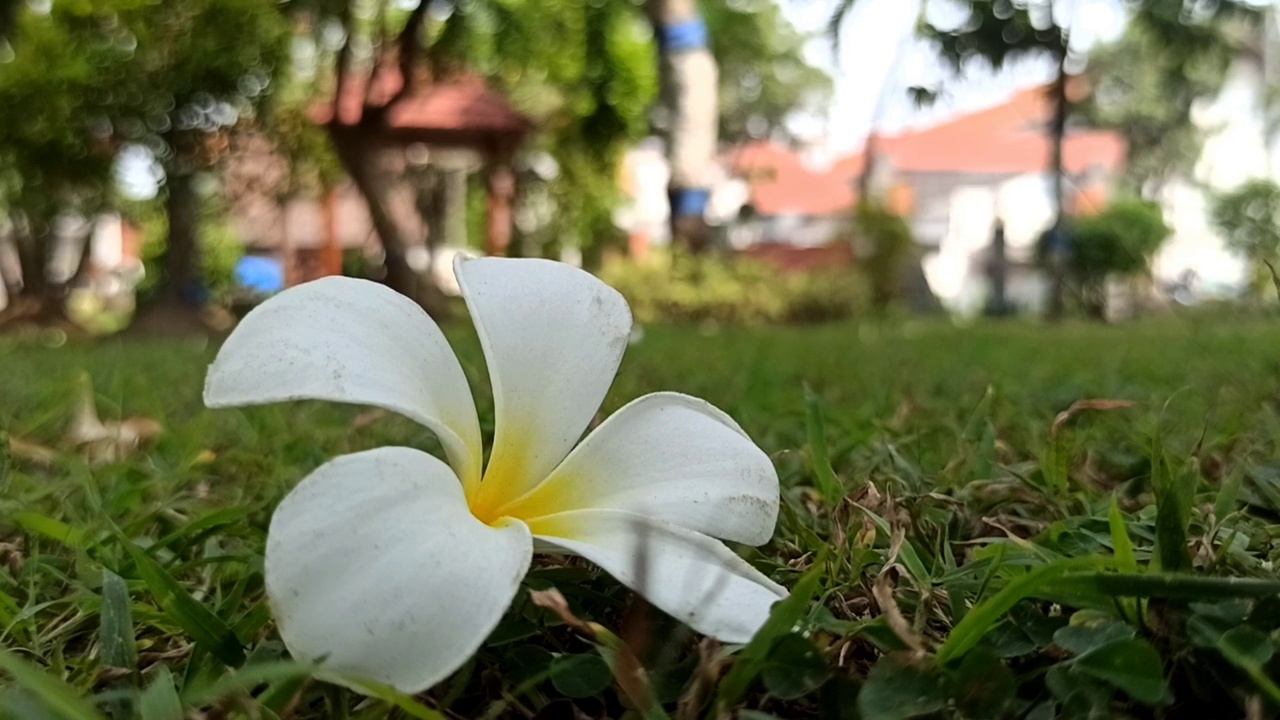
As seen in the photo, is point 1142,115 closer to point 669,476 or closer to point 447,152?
point 447,152

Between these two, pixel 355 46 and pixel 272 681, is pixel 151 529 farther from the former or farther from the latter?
pixel 355 46

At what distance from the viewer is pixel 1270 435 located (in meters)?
1.08

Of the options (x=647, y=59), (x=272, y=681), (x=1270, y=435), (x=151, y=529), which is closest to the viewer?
(x=272, y=681)

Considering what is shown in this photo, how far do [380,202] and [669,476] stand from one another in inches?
308

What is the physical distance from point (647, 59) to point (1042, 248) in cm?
533

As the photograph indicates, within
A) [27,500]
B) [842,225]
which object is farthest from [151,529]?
[842,225]

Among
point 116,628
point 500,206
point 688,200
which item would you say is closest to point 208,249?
point 500,206

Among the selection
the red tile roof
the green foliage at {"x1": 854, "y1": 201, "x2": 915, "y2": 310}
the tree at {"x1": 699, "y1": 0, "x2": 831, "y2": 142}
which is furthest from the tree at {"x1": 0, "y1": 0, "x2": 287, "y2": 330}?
the red tile roof

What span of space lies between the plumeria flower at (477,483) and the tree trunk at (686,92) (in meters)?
7.82

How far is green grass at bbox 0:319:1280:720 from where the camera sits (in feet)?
1.50

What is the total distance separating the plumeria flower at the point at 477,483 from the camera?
41 centimetres

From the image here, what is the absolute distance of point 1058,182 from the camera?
11289 mm

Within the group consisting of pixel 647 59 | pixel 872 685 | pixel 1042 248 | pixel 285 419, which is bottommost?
pixel 1042 248

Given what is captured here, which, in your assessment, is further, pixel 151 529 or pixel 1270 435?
pixel 1270 435
